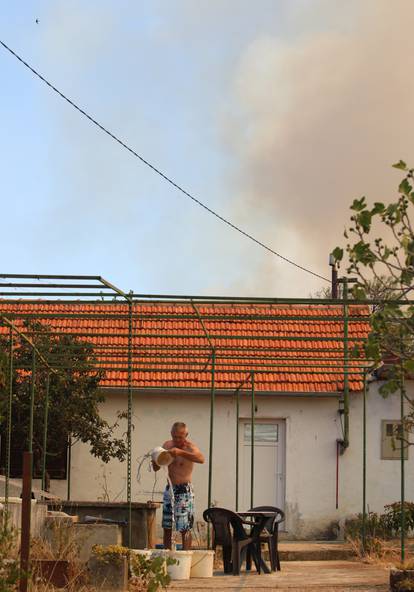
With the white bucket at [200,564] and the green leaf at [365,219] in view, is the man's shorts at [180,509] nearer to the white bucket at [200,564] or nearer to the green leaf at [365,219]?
the white bucket at [200,564]

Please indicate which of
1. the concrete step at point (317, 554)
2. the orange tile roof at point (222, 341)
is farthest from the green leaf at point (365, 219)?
the orange tile roof at point (222, 341)

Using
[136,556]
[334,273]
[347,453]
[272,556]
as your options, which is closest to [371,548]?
[272,556]

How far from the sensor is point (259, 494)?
23.7 metres

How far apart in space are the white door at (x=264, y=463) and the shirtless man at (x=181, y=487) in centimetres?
953

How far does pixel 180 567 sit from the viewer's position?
1289cm

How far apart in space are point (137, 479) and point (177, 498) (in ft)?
31.3

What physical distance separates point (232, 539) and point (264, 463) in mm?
10014

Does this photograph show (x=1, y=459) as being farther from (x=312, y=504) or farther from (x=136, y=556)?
(x=136, y=556)

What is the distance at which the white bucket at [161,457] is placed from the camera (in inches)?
548

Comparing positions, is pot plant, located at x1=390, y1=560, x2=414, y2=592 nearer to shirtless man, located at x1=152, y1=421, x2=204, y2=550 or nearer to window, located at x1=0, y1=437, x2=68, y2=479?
shirtless man, located at x1=152, y1=421, x2=204, y2=550

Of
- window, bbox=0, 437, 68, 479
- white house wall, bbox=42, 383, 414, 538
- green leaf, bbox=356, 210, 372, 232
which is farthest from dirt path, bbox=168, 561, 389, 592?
A: white house wall, bbox=42, 383, 414, 538

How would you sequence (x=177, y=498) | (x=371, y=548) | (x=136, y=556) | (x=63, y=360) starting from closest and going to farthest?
1. (x=136, y=556)
2. (x=177, y=498)
3. (x=371, y=548)
4. (x=63, y=360)

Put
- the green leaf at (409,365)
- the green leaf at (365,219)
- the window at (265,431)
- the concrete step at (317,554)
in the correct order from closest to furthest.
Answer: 1. the green leaf at (365,219)
2. the green leaf at (409,365)
3. the concrete step at (317,554)
4. the window at (265,431)

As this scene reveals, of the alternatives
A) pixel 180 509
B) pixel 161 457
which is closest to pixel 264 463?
pixel 180 509
